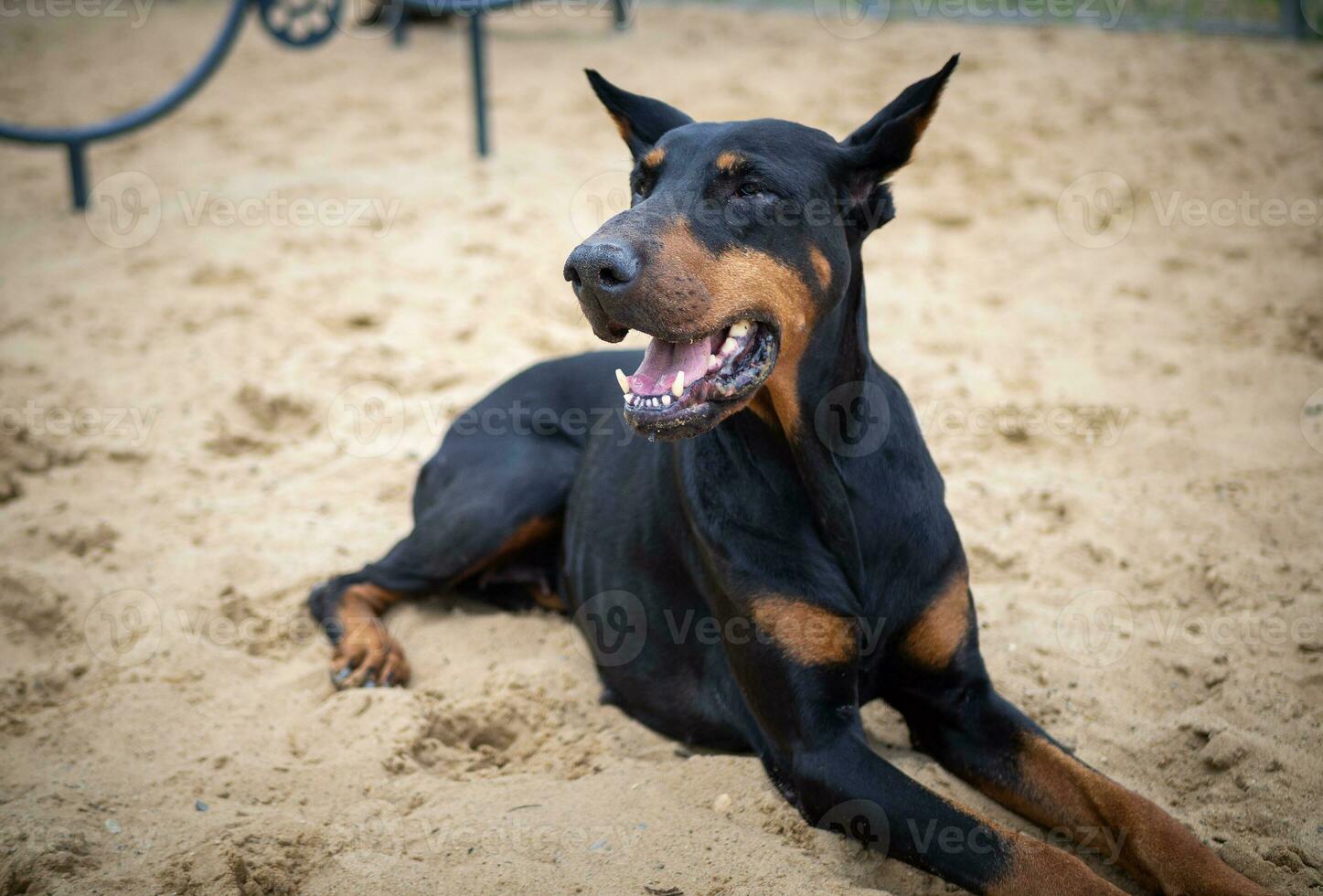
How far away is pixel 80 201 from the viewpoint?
7.26 meters

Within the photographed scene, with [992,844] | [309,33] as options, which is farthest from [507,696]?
[309,33]

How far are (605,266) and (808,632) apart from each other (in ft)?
3.26

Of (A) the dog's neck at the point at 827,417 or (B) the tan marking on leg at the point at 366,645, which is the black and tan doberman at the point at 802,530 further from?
(B) the tan marking on leg at the point at 366,645

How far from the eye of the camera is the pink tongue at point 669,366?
2.62m

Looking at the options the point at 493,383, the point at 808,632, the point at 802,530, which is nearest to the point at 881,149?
the point at 802,530

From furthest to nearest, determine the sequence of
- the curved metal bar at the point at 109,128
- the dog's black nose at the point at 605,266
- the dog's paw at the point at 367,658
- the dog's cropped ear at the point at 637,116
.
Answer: the curved metal bar at the point at 109,128
the dog's paw at the point at 367,658
the dog's cropped ear at the point at 637,116
the dog's black nose at the point at 605,266

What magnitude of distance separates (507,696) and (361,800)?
56cm

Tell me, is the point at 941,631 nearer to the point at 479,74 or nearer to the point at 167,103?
the point at 479,74

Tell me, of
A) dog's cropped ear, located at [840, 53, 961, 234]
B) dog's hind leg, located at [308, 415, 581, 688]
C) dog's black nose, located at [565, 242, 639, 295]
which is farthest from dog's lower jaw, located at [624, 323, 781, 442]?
dog's hind leg, located at [308, 415, 581, 688]

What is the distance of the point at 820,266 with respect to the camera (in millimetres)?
2748

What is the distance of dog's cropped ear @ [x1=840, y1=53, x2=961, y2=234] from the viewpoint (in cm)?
279

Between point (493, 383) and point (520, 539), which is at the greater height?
point (493, 383)

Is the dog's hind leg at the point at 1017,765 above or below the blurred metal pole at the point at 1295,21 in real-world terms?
below

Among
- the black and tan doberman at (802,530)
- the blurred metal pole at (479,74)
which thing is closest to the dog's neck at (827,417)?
the black and tan doberman at (802,530)
